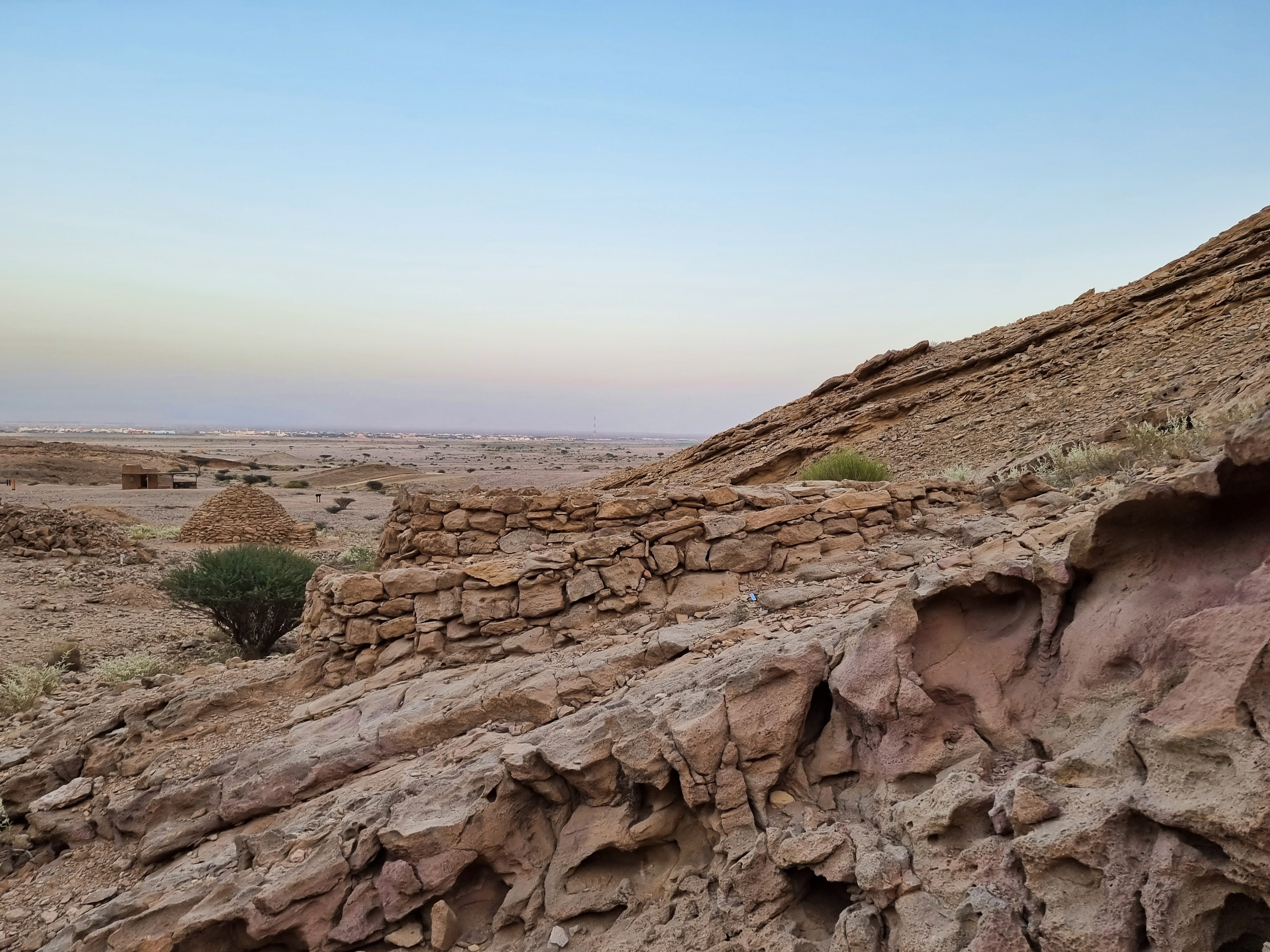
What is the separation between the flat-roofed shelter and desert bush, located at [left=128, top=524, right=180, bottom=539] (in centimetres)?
1856

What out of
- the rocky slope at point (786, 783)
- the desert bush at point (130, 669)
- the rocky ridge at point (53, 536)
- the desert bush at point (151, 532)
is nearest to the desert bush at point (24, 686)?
the desert bush at point (130, 669)

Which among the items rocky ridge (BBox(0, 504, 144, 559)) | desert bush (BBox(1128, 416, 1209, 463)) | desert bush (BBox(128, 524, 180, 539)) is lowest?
desert bush (BBox(128, 524, 180, 539))

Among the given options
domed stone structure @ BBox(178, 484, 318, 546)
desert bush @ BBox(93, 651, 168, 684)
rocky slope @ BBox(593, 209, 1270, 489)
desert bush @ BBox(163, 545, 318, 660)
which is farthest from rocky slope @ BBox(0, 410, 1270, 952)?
domed stone structure @ BBox(178, 484, 318, 546)

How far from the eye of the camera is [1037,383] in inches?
609

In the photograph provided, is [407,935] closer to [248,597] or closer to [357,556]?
[248,597]

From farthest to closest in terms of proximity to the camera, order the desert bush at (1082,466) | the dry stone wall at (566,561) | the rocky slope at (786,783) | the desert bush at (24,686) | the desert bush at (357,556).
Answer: the desert bush at (357,556)
the desert bush at (24,686)
the desert bush at (1082,466)
the dry stone wall at (566,561)
the rocky slope at (786,783)

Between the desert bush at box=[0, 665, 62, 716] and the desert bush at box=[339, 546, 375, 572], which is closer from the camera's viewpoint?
the desert bush at box=[0, 665, 62, 716]

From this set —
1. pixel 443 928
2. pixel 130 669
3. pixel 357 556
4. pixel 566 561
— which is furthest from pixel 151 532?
pixel 443 928

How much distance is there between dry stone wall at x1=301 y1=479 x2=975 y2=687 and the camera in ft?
22.6

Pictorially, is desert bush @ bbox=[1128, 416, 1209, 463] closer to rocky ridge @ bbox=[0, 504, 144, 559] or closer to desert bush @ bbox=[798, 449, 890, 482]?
desert bush @ bbox=[798, 449, 890, 482]

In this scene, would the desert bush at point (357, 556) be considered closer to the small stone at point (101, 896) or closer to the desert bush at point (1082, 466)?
the small stone at point (101, 896)

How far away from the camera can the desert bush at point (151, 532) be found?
23625 mm

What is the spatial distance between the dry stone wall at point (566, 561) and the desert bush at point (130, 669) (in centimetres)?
451

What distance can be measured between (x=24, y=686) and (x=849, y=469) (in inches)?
471
